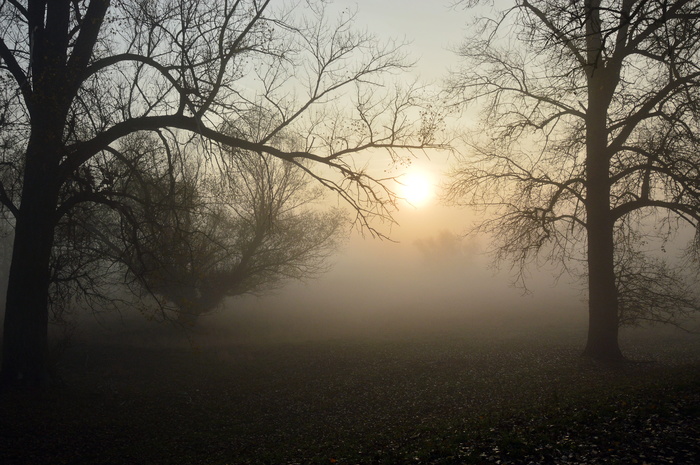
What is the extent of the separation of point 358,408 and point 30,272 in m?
7.86

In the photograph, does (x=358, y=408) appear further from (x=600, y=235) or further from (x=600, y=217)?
(x=600, y=217)

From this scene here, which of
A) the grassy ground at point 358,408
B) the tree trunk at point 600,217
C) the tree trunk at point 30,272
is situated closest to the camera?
the grassy ground at point 358,408

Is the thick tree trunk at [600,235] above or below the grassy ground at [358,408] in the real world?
above

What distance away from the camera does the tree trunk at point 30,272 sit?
32.6ft

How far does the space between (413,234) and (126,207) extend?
63.4 meters

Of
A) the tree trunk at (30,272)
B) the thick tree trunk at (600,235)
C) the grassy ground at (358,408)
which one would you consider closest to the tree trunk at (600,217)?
the thick tree trunk at (600,235)

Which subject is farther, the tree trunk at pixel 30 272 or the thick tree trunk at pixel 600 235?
the thick tree trunk at pixel 600 235

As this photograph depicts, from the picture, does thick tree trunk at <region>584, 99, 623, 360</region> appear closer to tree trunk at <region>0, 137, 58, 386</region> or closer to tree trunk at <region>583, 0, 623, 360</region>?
tree trunk at <region>583, 0, 623, 360</region>

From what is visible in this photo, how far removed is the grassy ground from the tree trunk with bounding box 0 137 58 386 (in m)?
0.78

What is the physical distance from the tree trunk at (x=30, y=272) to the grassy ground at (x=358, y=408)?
78cm

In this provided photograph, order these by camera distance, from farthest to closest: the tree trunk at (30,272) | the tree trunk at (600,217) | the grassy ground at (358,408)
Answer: the tree trunk at (600,217)
the tree trunk at (30,272)
the grassy ground at (358,408)

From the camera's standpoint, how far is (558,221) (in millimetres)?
14633

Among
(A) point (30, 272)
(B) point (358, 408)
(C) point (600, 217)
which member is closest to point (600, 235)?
(C) point (600, 217)

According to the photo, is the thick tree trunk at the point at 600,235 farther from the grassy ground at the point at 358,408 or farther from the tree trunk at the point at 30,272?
the tree trunk at the point at 30,272
